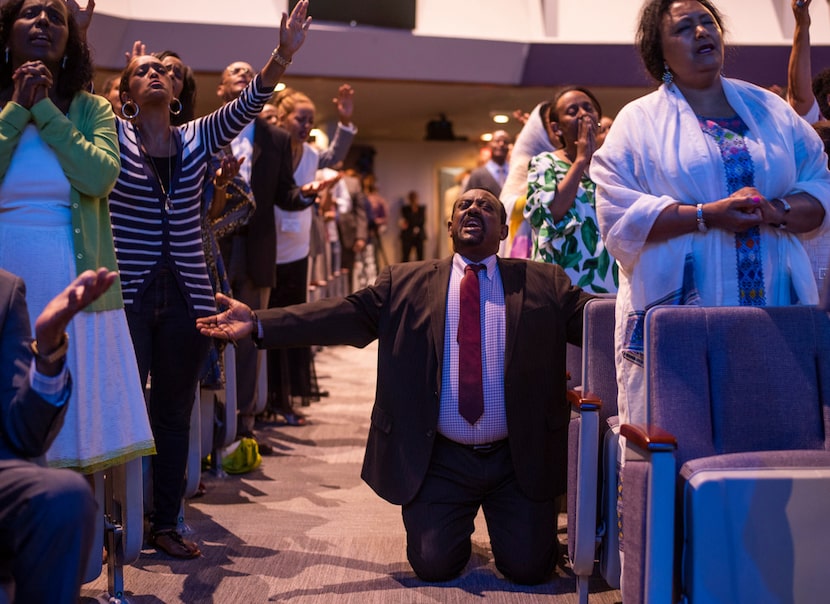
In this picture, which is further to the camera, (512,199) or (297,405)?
(297,405)

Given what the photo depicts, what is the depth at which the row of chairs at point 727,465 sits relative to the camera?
2.07 meters

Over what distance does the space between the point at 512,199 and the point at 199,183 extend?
60.6 inches

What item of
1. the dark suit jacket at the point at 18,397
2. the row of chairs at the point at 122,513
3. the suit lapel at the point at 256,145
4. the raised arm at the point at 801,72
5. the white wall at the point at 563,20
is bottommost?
the row of chairs at the point at 122,513

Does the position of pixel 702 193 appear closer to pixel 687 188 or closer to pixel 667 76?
pixel 687 188

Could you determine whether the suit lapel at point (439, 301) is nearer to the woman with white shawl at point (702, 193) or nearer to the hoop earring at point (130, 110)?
the woman with white shawl at point (702, 193)

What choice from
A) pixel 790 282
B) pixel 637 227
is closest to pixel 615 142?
pixel 637 227

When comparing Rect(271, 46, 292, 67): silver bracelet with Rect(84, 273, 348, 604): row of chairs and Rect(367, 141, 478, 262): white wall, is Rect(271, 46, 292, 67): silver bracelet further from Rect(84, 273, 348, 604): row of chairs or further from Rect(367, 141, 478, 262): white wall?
Rect(367, 141, 478, 262): white wall

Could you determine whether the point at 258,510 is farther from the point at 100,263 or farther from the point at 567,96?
the point at 567,96

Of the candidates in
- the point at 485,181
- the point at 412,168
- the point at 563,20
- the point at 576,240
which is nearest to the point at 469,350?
the point at 576,240

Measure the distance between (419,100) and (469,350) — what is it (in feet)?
31.6

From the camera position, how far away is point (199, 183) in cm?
354

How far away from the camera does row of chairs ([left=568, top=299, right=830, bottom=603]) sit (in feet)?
6.80

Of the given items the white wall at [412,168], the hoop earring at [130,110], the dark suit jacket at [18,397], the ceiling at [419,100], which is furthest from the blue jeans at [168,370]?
the white wall at [412,168]

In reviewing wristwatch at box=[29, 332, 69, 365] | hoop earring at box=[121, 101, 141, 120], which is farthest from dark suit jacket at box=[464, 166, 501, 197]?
wristwatch at box=[29, 332, 69, 365]
